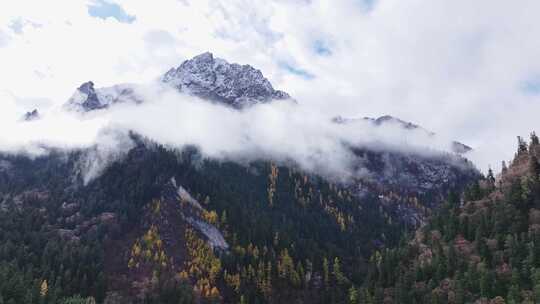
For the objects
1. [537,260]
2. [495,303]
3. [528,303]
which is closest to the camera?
[528,303]

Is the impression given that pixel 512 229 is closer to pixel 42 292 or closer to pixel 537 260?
pixel 537 260

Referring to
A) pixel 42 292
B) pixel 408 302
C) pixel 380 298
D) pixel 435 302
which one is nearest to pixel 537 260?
pixel 435 302

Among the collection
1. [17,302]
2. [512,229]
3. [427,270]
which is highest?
[512,229]

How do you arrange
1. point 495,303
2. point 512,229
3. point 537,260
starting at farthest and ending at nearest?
1. point 512,229
2. point 537,260
3. point 495,303

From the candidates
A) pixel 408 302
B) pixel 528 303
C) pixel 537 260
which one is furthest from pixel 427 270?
pixel 528 303

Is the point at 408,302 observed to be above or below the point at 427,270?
below

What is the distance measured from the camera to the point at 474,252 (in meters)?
188

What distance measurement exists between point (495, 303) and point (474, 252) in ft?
135

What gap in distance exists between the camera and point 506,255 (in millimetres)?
172000

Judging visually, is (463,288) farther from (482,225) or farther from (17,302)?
(17,302)

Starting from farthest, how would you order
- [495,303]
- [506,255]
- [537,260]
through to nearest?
[506,255] < [537,260] < [495,303]

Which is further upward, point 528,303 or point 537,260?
point 537,260

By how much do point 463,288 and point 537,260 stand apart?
25739 mm

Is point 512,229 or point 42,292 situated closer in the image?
point 512,229
